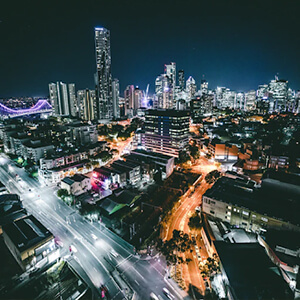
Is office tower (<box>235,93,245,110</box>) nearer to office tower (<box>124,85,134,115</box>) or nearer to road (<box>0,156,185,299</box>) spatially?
office tower (<box>124,85,134,115</box>)

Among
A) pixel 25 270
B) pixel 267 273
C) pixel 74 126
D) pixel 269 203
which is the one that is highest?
pixel 74 126

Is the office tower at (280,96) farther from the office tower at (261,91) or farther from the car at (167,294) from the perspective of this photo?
the car at (167,294)

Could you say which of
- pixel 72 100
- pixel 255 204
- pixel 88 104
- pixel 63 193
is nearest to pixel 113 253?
pixel 63 193

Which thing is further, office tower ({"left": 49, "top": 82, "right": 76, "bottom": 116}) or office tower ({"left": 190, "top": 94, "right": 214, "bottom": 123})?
office tower ({"left": 49, "top": 82, "right": 76, "bottom": 116})

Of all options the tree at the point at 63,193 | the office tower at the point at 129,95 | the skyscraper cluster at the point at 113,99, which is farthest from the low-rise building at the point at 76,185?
the office tower at the point at 129,95

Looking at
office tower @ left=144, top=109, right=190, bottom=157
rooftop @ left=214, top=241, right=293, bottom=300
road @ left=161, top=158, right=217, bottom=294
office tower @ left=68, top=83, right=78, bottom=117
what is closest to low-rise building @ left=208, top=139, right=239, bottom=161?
road @ left=161, top=158, right=217, bottom=294

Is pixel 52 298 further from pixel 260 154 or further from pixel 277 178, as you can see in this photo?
pixel 260 154

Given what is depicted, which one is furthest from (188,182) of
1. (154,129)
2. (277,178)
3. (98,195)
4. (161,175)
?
(154,129)
